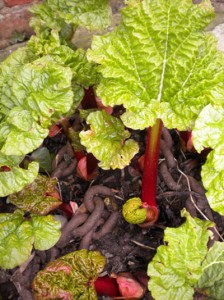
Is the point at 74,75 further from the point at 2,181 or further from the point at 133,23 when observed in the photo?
the point at 2,181

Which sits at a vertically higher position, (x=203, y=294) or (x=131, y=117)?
(x=131, y=117)

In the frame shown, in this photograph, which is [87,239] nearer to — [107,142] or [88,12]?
[107,142]

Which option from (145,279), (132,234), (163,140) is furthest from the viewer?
(163,140)

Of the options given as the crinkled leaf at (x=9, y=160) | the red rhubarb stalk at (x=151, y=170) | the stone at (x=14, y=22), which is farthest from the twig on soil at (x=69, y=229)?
the stone at (x=14, y=22)

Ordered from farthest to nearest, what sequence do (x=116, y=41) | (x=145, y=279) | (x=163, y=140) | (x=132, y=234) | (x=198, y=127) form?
(x=163, y=140)
(x=132, y=234)
(x=145, y=279)
(x=116, y=41)
(x=198, y=127)

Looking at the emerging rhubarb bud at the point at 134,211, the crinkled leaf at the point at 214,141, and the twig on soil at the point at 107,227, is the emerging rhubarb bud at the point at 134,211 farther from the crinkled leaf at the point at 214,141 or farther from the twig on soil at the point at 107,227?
the crinkled leaf at the point at 214,141

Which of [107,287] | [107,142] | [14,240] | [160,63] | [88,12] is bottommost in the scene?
[107,287]

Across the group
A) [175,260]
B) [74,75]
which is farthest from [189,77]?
[175,260]

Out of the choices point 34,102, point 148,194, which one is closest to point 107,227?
point 148,194
